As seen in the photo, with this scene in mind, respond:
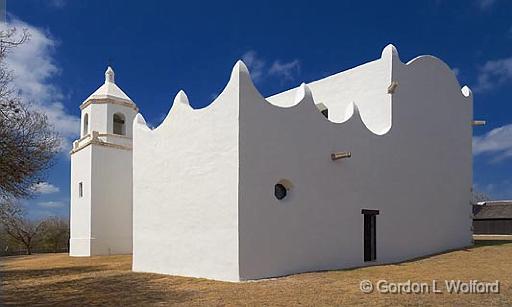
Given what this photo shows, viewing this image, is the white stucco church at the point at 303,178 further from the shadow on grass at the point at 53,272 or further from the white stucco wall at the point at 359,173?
the shadow on grass at the point at 53,272

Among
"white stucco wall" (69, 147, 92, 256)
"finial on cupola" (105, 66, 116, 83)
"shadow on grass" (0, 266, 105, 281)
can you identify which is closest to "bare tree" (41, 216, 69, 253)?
"white stucco wall" (69, 147, 92, 256)

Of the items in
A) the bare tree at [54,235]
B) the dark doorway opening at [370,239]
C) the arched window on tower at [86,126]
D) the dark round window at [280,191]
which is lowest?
the bare tree at [54,235]

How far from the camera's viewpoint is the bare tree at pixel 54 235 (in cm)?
3647

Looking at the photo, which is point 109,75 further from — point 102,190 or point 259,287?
point 259,287

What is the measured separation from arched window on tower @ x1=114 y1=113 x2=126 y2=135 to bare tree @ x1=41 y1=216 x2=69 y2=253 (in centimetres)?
1613

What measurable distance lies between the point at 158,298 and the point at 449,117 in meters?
15.4

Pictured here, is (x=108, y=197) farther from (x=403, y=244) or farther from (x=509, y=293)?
(x=509, y=293)

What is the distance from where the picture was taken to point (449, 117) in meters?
20.1

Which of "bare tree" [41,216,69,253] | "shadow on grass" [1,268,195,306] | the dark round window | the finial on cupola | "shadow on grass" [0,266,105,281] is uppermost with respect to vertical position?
the finial on cupola

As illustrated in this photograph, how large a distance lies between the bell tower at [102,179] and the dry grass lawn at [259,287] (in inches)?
226

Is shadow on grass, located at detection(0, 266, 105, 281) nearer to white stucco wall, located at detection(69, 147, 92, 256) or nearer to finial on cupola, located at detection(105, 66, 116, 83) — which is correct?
white stucco wall, located at detection(69, 147, 92, 256)

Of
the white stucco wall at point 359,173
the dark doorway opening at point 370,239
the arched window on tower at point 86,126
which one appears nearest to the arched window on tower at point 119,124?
the arched window on tower at point 86,126

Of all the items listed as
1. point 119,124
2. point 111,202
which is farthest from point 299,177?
point 119,124

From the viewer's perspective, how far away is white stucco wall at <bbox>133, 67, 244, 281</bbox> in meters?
12.0
